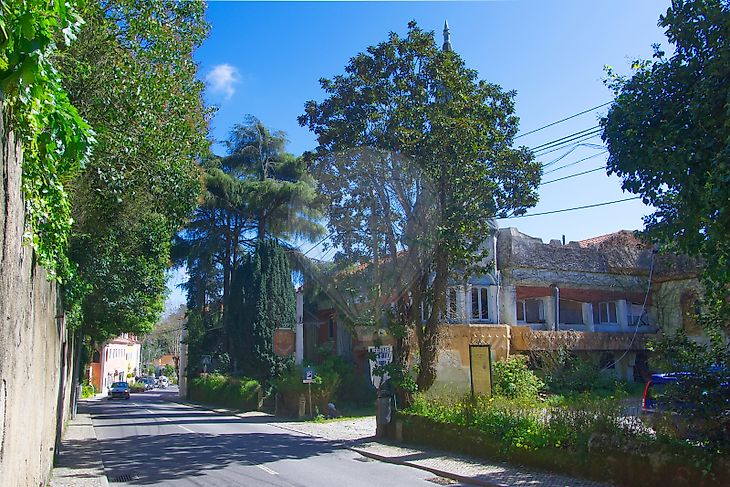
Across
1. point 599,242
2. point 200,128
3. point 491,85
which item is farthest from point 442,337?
point 599,242

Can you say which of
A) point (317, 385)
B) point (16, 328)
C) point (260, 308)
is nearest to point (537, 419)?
point (16, 328)

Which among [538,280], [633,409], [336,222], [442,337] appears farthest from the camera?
[538,280]

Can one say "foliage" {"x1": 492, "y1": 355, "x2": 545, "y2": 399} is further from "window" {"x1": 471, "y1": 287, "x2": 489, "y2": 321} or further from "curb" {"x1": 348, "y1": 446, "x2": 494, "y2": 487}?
"window" {"x1": 471, "y1": 287, "x2": 489, "y2": 321}

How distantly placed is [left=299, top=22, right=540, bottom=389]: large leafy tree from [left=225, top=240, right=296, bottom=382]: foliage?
16.8 metres

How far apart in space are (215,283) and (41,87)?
3713cm

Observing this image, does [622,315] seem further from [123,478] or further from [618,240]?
[123,478]

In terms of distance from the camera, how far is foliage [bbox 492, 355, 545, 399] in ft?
58.9

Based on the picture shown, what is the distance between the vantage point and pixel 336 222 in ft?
61.4

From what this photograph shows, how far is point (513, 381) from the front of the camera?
19203mm

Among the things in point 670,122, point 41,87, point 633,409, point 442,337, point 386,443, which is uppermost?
point 670,122

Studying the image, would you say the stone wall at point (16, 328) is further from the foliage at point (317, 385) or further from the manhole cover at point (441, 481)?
the foliage at point (317, 385)

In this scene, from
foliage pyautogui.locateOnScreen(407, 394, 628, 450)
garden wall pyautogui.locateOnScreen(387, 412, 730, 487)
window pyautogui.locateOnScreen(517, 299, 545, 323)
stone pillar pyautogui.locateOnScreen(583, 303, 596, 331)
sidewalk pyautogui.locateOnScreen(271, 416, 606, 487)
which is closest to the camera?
garden wall pyautogui.locateOnScreen(387, 412, 730, 487)

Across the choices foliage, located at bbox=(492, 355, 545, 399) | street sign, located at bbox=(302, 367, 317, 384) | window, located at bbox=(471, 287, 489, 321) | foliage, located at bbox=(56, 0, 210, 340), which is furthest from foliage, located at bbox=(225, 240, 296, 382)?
foliage, located at bbox=(56, 0, 210, 340)

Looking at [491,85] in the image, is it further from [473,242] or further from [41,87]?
[41,87]
